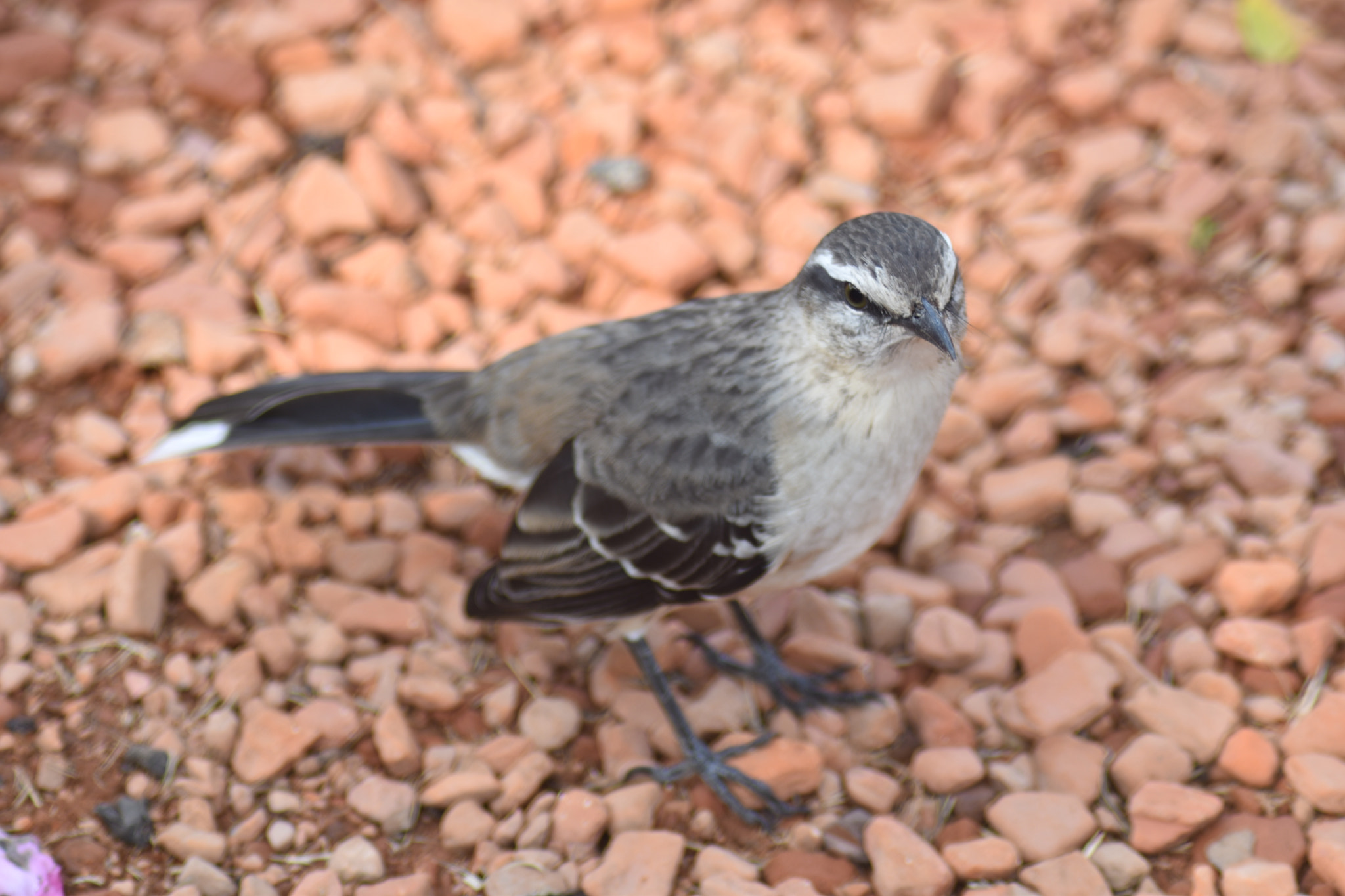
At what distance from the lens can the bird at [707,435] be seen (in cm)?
363

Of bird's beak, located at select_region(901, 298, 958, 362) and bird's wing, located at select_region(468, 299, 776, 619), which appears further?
bird's wing, located at select_region(468, 299, 776, 619)

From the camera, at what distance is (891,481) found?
149 inches

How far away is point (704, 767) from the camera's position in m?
3.99

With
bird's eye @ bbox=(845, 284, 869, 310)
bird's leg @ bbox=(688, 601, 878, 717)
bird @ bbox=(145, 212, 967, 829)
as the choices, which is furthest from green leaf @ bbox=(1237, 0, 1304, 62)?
bird's leg @ bbox=(688, 601, 878, 717)

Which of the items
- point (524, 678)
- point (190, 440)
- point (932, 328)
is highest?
point (932, 328)

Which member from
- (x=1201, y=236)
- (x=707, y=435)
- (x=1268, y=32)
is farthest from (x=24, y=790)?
(x=1268, y=32)

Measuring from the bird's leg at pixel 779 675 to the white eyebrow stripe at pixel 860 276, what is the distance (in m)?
1.31

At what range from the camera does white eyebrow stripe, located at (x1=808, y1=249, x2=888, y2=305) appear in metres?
3.47

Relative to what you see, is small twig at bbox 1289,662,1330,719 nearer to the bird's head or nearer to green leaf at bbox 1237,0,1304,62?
the bird's head

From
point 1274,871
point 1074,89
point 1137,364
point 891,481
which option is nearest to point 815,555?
point 891,481

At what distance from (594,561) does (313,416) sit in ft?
3.84

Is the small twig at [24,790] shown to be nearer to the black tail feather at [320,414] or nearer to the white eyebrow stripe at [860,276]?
the black tail feather at [320,414]

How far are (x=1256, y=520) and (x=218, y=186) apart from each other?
4.40m

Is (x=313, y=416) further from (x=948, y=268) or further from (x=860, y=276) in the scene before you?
(x=948, y=268)
